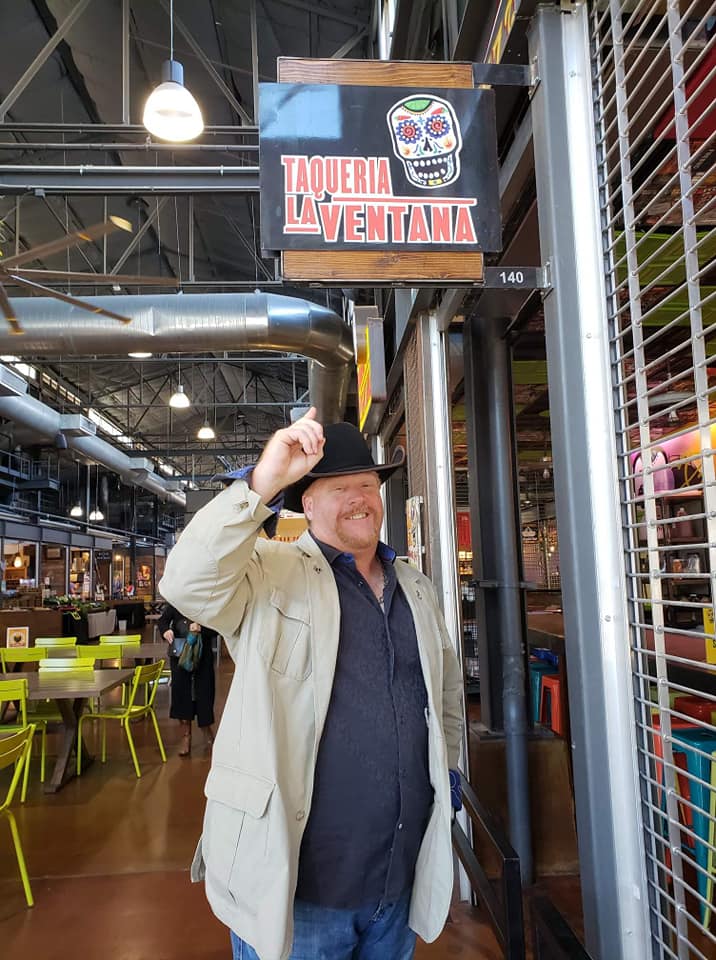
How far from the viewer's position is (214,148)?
5.24m

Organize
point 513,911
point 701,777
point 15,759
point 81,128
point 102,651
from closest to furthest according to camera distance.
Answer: point 513,911, point 701,777, point 15,759, point 81,128, point 102,651

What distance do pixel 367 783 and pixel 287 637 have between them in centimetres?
36

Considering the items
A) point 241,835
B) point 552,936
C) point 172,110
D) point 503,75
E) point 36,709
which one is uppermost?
point 172,110

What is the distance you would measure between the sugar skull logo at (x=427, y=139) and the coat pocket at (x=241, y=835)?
161 cm

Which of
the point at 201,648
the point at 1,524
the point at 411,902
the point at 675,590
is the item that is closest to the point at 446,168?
the point at 411,902

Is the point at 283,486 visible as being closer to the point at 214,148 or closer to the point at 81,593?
the point at 214,148

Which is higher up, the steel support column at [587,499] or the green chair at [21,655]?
the steel support column at [587,499]

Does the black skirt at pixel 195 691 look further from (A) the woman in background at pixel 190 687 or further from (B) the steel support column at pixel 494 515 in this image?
(B) the steel support column at pixel 494 515

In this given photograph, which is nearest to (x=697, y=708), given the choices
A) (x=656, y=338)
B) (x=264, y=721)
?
(x=656, y=338)

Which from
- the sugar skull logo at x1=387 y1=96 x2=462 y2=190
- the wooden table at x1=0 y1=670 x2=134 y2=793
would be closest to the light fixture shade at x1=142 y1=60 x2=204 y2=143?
the sugar skull logo at x1=387 y1=96 x2=462 y2=190

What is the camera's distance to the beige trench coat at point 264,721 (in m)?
1.34

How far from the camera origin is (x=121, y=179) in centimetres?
524

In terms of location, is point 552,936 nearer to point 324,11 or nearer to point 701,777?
point 701,777

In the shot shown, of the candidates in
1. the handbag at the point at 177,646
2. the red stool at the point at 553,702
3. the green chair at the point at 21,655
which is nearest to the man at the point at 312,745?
the red stool at the point at 553,702
